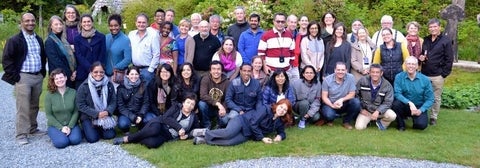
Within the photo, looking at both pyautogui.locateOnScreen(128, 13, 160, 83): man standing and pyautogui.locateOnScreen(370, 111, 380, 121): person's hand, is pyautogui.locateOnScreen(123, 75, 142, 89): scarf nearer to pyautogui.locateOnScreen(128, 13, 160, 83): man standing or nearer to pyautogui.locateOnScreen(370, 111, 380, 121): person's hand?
pyautogui.locateOnScreen(128, 13, 160, 83): man standing

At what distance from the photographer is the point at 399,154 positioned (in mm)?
6203

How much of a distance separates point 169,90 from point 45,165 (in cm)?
205

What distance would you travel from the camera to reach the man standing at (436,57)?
25.4 ft

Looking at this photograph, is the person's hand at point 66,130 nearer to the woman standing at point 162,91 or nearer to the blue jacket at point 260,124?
the woman standing at point 162,91

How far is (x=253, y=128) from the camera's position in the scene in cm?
668

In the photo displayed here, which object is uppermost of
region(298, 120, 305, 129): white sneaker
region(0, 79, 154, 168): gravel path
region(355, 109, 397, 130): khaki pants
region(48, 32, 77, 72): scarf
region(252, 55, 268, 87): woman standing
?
region(48, 32, 77, 72): scarf

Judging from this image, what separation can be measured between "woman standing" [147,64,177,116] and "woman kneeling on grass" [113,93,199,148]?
33 cm

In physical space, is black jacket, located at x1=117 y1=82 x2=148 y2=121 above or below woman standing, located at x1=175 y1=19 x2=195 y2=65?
below

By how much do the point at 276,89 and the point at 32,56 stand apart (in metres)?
3.41

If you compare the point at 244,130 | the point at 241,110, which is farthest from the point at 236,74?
the point at 244,130

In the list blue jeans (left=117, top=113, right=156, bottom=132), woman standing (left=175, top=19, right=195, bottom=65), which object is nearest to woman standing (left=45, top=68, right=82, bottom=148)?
blue jeans (left=117, top=113, right=156, bottom=132)

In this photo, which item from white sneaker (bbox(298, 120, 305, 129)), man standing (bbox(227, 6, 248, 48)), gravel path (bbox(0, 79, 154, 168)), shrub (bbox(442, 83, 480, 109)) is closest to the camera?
gravel path (bbox(0, 79, 154, 168))

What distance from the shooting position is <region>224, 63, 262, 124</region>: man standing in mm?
7117

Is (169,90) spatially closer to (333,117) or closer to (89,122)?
(89,122)
